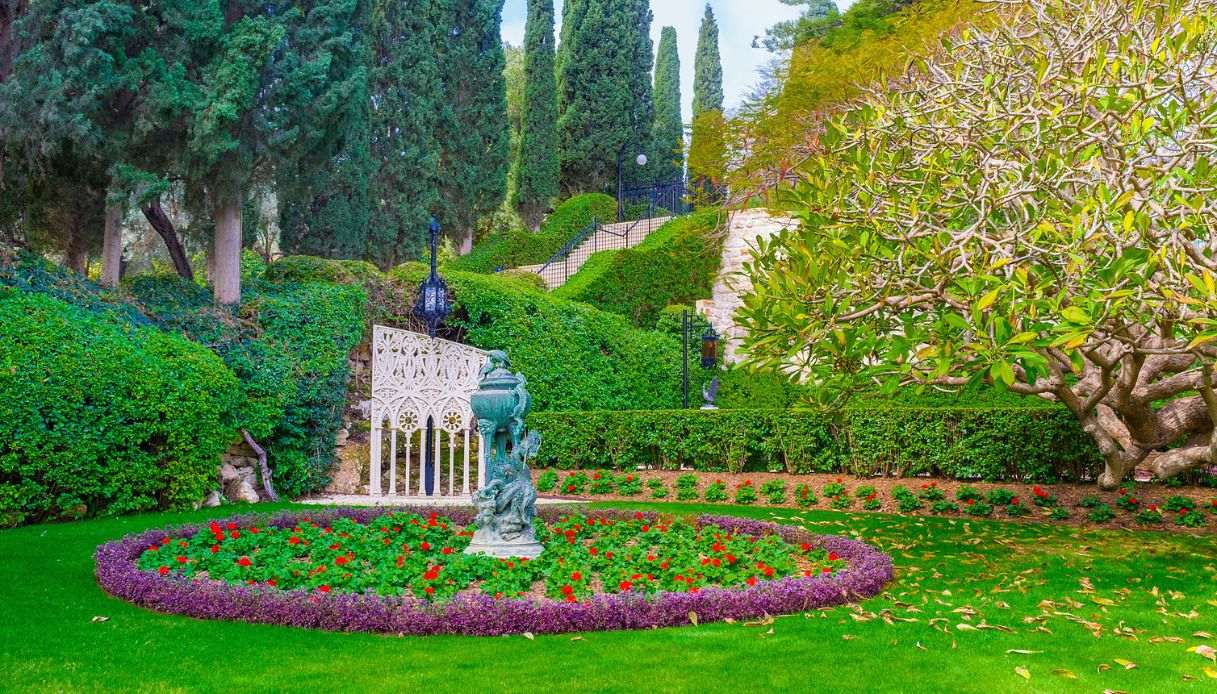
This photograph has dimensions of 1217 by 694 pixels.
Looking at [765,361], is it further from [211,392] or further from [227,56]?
[227,56]

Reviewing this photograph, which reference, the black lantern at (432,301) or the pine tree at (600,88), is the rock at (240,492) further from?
the pine tree at (600,88)

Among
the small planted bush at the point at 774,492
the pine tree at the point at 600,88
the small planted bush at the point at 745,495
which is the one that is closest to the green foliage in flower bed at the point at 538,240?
the pine tree at the point at 600,88

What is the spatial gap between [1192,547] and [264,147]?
1129 cm

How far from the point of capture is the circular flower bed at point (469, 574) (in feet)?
17.7

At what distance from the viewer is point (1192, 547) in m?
8.22

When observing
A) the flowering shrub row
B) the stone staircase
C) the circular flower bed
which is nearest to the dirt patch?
the flowering shrub row

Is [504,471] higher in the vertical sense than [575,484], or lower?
higher

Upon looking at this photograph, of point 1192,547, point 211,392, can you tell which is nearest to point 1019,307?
point 1192,547

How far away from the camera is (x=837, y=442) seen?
12.4 meters

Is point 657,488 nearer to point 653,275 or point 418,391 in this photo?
point 418,391

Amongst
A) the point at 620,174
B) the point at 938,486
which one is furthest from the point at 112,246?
the point at 620,174

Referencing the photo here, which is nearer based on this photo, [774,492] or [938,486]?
[938,486]

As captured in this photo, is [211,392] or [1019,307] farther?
[211,392]

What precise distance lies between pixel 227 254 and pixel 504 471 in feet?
24.2
